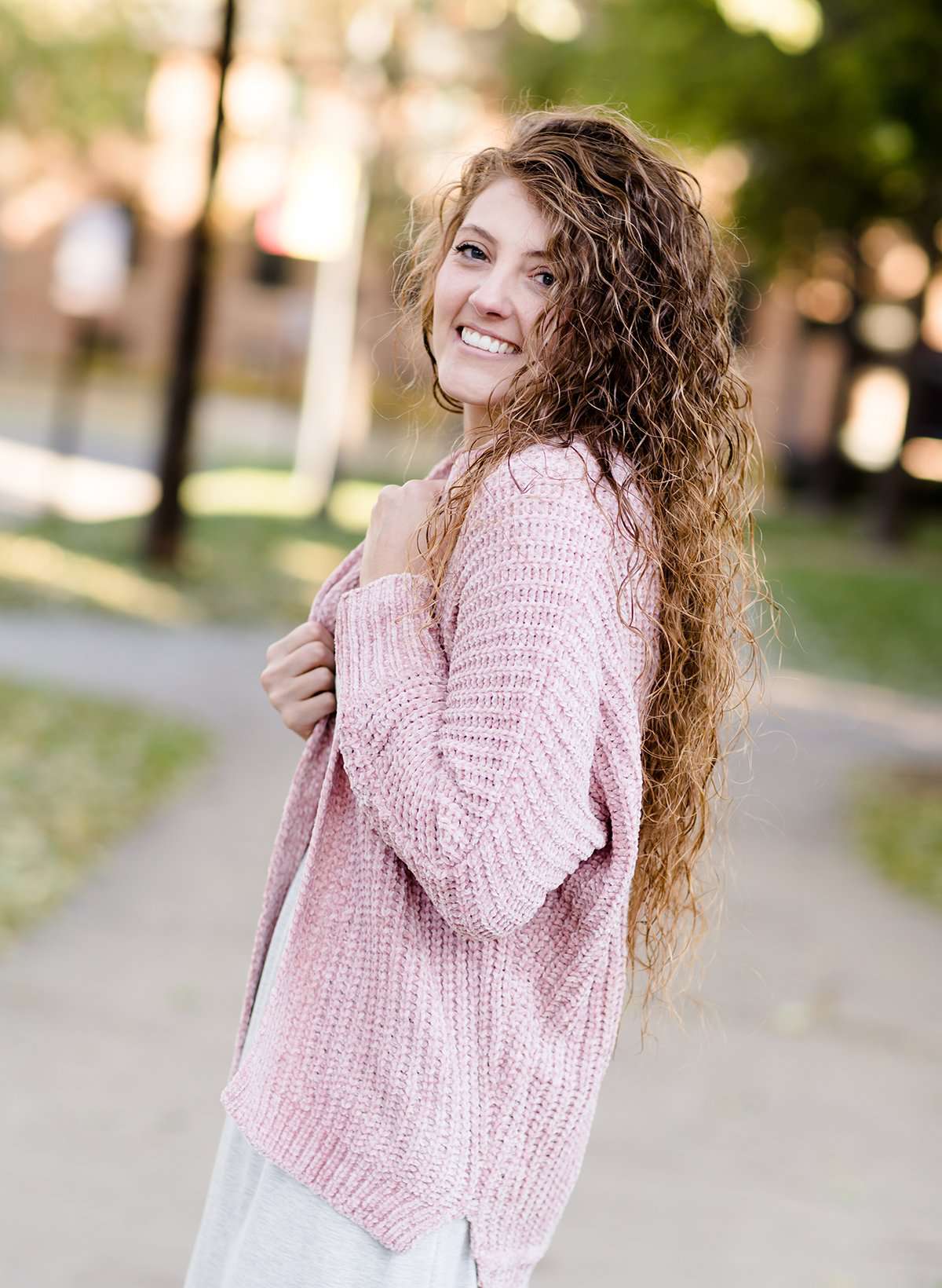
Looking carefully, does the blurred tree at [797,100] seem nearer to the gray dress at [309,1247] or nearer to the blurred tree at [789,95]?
the blurred tree at [789,95]

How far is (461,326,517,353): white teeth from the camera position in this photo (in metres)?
1.84

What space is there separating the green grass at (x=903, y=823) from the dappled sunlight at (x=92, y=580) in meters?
5.05

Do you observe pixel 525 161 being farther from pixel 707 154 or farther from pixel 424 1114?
pixel 707 154

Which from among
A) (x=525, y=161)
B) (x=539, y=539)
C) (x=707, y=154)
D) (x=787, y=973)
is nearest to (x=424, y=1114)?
(x=539, y=539)

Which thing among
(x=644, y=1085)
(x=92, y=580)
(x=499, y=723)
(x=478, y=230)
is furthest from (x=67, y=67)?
(x=499, y=723)

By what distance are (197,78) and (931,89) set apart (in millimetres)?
24461

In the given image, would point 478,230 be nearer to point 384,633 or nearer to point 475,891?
point 384,633

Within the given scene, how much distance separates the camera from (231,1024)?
15.7ft

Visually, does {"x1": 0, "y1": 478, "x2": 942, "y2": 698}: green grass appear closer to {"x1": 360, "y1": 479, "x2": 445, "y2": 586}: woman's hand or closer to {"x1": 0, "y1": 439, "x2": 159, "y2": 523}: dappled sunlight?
{"x1": 0, "y1": 439, "x2": 159, "y2": 523}: dappled sunlight

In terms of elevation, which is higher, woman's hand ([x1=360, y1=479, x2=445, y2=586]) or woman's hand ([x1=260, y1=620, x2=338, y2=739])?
woman's hand ([x1=360, y1=479, x2=445, y2=586])

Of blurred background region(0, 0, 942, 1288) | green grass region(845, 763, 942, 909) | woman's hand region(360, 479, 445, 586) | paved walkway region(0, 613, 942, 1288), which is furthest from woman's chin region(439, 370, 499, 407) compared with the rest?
green grass region(845, 763, 942, 909)

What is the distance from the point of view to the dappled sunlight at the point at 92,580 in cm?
1145

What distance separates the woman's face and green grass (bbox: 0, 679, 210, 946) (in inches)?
151

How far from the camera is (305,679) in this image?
1.92 metres
